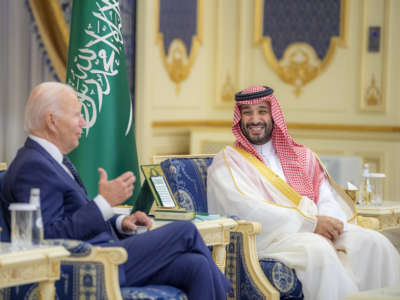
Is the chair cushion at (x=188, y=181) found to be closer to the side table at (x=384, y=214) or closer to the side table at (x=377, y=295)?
the side table at (x=384, y=214)

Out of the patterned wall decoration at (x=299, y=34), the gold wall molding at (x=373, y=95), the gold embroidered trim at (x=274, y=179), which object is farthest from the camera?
the patterned wall decoration at (x=299, y=34)

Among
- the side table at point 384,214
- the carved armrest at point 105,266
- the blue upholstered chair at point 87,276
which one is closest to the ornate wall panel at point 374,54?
the side table at point 384,214

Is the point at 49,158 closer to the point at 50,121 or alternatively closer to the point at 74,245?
the point at 50,121

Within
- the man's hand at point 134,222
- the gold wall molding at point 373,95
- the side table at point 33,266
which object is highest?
the gold wall molding at point 373,95

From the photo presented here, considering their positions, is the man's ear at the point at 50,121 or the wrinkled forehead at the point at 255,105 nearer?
the man's ear at the point at 50,121

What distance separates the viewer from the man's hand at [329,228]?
4.04 m

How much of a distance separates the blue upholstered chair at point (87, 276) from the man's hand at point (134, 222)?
36cm

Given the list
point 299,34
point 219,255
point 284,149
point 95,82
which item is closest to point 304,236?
point 219,255

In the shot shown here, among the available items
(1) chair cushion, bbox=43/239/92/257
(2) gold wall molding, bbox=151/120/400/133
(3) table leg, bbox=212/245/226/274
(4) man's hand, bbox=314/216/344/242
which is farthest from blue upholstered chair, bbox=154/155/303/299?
(2) gold wall molding, bbox=151/120/400/133

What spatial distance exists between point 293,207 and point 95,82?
1.52 m

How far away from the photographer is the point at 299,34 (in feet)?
25.2

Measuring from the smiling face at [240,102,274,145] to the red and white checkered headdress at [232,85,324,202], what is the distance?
1.0 inches

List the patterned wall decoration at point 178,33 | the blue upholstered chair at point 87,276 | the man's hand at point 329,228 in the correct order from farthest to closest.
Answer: the patterned wall decoration at point 178,33, the man's hand at point 329,228, the blue upholstered chair at point 87,276

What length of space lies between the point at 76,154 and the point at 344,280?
1.85 m
